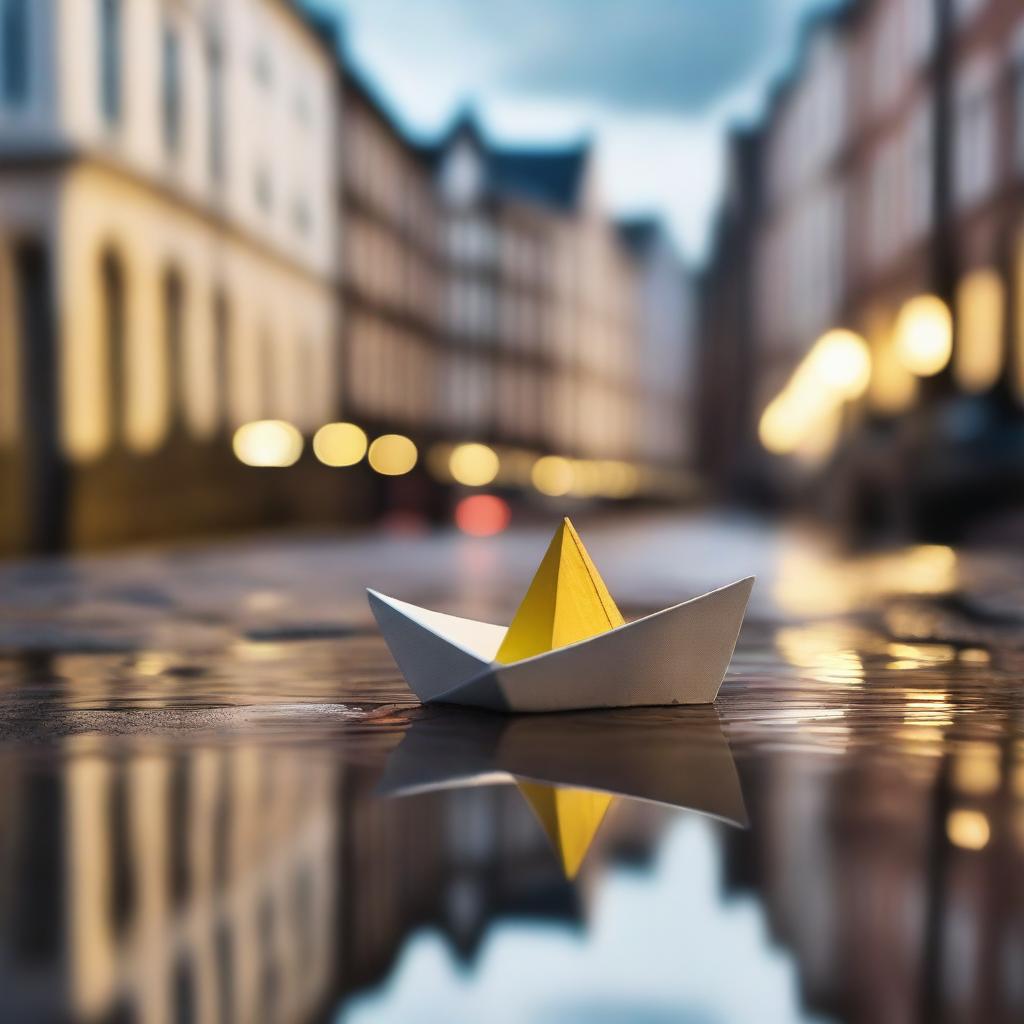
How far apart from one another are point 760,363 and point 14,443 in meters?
33.9

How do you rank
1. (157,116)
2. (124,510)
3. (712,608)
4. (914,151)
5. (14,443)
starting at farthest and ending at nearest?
(914,151)
(157,116)
(124,510)
(14,443)
(712,608)

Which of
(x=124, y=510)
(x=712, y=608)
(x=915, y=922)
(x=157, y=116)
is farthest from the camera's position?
(x=157, y=116)

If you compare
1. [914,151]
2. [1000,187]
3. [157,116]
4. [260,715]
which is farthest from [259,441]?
[260,715]

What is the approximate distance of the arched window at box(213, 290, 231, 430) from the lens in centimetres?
3244

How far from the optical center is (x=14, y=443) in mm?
24578

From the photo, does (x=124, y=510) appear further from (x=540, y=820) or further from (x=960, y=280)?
(x=540, y=820)

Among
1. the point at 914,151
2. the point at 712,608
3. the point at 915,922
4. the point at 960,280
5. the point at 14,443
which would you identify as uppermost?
the point at 914,151

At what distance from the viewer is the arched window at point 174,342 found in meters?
29.5

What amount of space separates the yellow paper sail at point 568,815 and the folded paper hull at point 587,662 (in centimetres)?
109

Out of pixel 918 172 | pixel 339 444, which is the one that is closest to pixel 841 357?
pixel 918 172

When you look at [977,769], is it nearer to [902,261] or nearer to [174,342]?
[174,342]

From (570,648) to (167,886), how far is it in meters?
2.34

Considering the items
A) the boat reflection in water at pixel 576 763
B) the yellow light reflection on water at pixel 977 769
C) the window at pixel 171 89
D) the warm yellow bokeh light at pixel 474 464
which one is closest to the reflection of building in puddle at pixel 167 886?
the boat reflection in water at pixel 576 763

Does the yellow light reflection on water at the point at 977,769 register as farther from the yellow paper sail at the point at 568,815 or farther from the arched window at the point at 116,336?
the arched window at the point at 116,336
